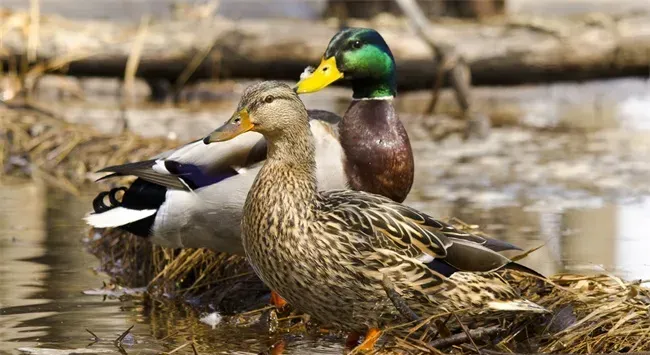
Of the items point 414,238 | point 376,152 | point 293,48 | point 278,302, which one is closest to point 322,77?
point 376,152

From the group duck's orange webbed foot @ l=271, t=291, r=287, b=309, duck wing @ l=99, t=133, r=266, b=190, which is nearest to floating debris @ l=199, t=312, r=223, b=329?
duck's orange webbed foot @ l=271, t=291, r=287, b=309

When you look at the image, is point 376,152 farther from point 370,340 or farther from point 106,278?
point 106,278

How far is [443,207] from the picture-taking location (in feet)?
25.7

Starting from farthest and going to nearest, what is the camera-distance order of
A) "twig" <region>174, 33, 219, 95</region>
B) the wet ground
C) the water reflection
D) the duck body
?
"twig" <region>174, 33, 219, 95</region>, the duck body, the wet ground, the water reflection

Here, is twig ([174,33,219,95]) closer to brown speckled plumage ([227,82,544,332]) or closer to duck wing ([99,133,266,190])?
duck wing ([99,133,266,190])

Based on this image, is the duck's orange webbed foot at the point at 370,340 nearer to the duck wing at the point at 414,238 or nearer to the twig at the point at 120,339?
the duck wing at the point at 414,238

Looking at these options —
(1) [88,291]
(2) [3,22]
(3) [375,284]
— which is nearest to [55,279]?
(1) [88,291]

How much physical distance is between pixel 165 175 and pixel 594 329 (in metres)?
2.04

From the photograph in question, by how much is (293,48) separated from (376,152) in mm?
6127

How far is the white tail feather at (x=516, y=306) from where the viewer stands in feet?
15.3

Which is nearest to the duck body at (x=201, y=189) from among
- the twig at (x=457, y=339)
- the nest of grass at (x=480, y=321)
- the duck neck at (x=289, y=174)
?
the nest of grass at (x=480, y=321)

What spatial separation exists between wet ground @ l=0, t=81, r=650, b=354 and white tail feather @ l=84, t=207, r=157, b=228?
0.32 meters

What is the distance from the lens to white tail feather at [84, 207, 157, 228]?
5.74m

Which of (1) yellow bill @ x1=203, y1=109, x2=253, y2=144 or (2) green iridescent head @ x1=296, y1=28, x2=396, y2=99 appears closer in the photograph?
(1) yellow bill @ x1=203, y1=109, x2=253, y2=144
